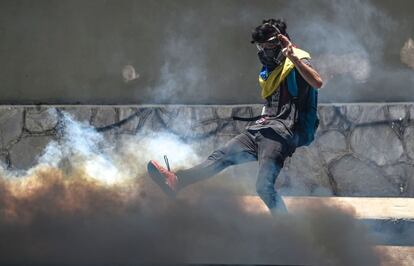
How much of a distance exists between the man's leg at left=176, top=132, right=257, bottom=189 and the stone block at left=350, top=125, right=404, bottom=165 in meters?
2.57

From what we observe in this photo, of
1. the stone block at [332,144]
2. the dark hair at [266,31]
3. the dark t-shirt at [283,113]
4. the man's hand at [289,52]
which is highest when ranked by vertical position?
the dark hair at [266,31]

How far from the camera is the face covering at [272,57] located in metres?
5.56

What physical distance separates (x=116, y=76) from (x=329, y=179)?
2.58 metres

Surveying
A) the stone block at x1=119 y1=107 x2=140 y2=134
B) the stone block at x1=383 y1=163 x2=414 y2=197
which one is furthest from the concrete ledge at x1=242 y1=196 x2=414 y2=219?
the stone block at x1=119 y1=107 x2=140 y2=134

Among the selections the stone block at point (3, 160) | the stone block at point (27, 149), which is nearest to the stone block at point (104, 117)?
the stone block at point (27, 149)

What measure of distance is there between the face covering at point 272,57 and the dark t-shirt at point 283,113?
16 centimetres

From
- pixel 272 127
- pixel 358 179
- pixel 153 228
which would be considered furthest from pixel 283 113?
pixel 358 179

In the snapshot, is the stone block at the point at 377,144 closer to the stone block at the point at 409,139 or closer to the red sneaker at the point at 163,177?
the stone block at the point at 409,139

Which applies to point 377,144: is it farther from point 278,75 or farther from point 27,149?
point 27,149

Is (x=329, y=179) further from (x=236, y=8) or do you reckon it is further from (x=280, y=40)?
(x=280, y=40)

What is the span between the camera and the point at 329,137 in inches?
316

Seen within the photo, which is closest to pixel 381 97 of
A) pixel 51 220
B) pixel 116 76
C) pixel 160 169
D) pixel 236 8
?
pixel 236 8

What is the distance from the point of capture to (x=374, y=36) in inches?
317

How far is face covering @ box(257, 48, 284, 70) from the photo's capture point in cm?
556
